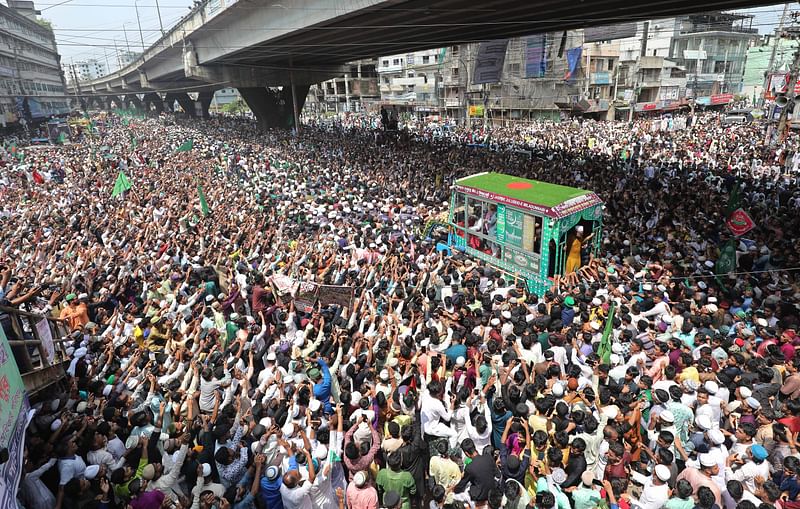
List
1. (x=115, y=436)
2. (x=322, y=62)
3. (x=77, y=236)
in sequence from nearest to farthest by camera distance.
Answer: (x=115, y=436) → (x=77, y=236) → (x=322, y=62)

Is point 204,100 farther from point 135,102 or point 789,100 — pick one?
point 789,100

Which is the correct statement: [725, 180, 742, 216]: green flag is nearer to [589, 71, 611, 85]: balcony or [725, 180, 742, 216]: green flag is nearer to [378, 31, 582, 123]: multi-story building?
[378, 31, 582, 123]: multi-story building

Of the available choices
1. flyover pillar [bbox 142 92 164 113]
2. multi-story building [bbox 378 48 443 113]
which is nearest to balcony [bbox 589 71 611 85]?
multi-story building [bbox 378 48 443 113]

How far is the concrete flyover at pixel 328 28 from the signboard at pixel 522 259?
25.3ft

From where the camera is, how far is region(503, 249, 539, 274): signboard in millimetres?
9258

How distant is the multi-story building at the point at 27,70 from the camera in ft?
143

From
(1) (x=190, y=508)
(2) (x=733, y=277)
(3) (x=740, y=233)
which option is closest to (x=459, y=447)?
(1) (x=190, y=508)

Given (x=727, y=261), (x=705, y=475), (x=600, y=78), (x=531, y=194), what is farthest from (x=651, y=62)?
(x=705, y=475)

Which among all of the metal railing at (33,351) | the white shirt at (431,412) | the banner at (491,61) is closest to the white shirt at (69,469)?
the metal railing at (33,351)

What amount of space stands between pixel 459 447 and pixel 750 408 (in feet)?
10.8

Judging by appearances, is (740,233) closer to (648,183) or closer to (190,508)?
(648,183)

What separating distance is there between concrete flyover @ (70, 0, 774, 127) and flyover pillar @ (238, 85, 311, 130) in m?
0.09

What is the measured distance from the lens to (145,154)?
2611 centimetres

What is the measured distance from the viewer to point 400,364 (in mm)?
5879
